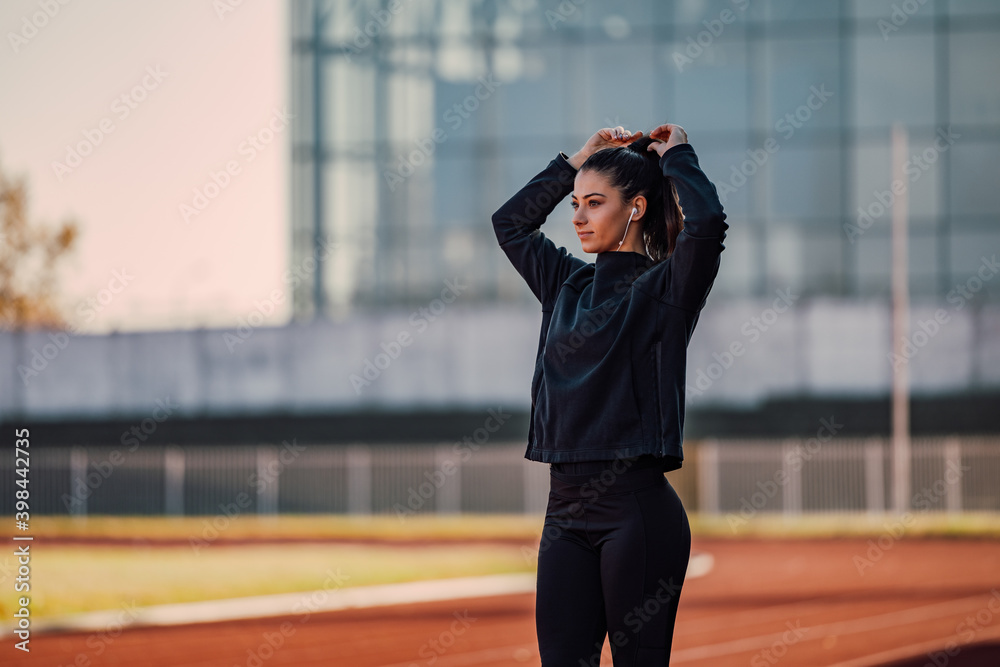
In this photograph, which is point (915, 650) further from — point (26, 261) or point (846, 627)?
point (26, 261)

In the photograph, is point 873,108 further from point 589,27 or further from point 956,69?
point 589,27

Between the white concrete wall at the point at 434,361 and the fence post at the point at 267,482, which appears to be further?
the white concrete wall at the point at 434,361

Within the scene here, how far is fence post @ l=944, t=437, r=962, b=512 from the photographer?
24.1 m

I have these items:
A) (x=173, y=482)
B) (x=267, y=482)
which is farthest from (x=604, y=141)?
(x=173, y=482)

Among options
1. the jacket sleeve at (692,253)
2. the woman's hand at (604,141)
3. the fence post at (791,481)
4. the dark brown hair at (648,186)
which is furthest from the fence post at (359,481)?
the jacket sleeve at (692,253)

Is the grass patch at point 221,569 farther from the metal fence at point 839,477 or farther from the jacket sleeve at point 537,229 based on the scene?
the jacket sleeve at point 537,229

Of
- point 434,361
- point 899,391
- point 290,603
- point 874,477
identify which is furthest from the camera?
point 434,361

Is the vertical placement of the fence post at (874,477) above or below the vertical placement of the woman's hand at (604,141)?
below

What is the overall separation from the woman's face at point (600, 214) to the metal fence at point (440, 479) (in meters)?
20.4

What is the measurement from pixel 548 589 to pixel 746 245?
29.4 m

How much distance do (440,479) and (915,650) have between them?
15.9 metres

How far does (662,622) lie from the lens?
10.8 feet

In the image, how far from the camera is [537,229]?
397 centimetres

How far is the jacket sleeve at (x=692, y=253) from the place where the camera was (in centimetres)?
328
